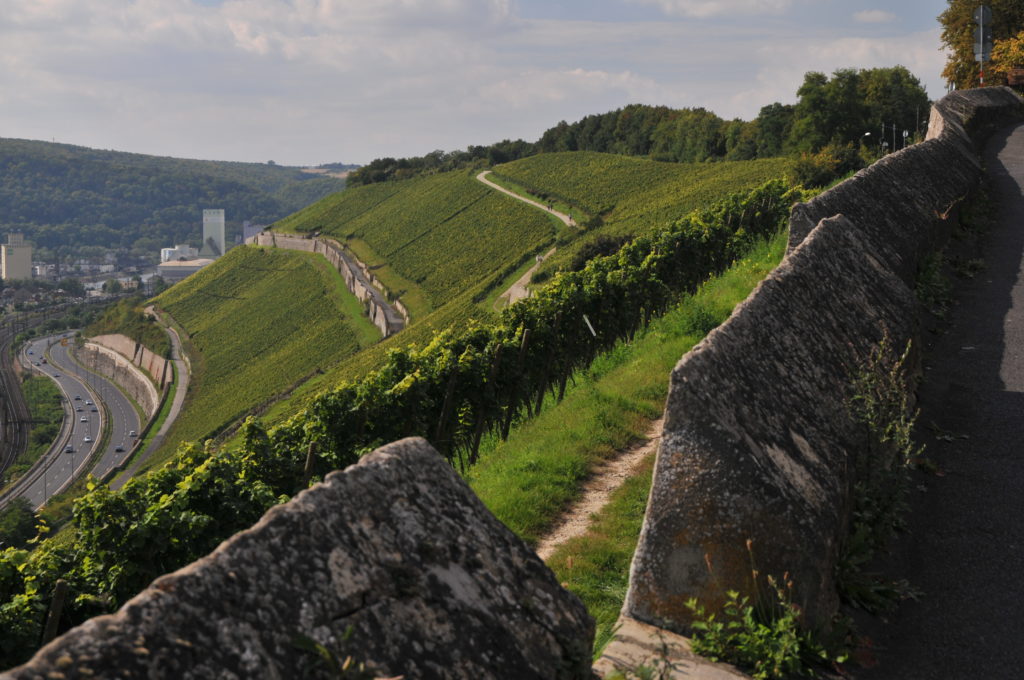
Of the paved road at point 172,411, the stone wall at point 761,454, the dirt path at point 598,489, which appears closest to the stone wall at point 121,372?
the paved road at point 172,411

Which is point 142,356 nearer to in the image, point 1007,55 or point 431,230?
point 431,230

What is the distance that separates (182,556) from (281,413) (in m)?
54.4

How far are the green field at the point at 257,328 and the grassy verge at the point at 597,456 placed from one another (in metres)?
62.2

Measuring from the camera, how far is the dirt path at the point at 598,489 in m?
7.31

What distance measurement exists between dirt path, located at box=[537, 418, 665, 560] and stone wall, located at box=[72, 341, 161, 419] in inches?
3556

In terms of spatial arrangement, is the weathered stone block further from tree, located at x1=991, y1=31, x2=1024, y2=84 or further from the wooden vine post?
tree, located at x1=991, y1=31, x2=1024, y2=84

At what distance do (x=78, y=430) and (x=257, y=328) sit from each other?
2880 centimetres

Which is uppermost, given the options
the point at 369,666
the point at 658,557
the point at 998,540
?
the point at 369,666

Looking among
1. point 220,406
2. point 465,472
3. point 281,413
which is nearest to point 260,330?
point 220,406

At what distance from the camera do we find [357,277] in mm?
96375

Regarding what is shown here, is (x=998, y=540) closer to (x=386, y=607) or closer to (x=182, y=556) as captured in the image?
(x=386, y=607)

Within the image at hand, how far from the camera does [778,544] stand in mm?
4754

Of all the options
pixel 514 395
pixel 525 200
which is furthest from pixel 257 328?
pixel 514 395

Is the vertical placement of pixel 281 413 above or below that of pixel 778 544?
below
